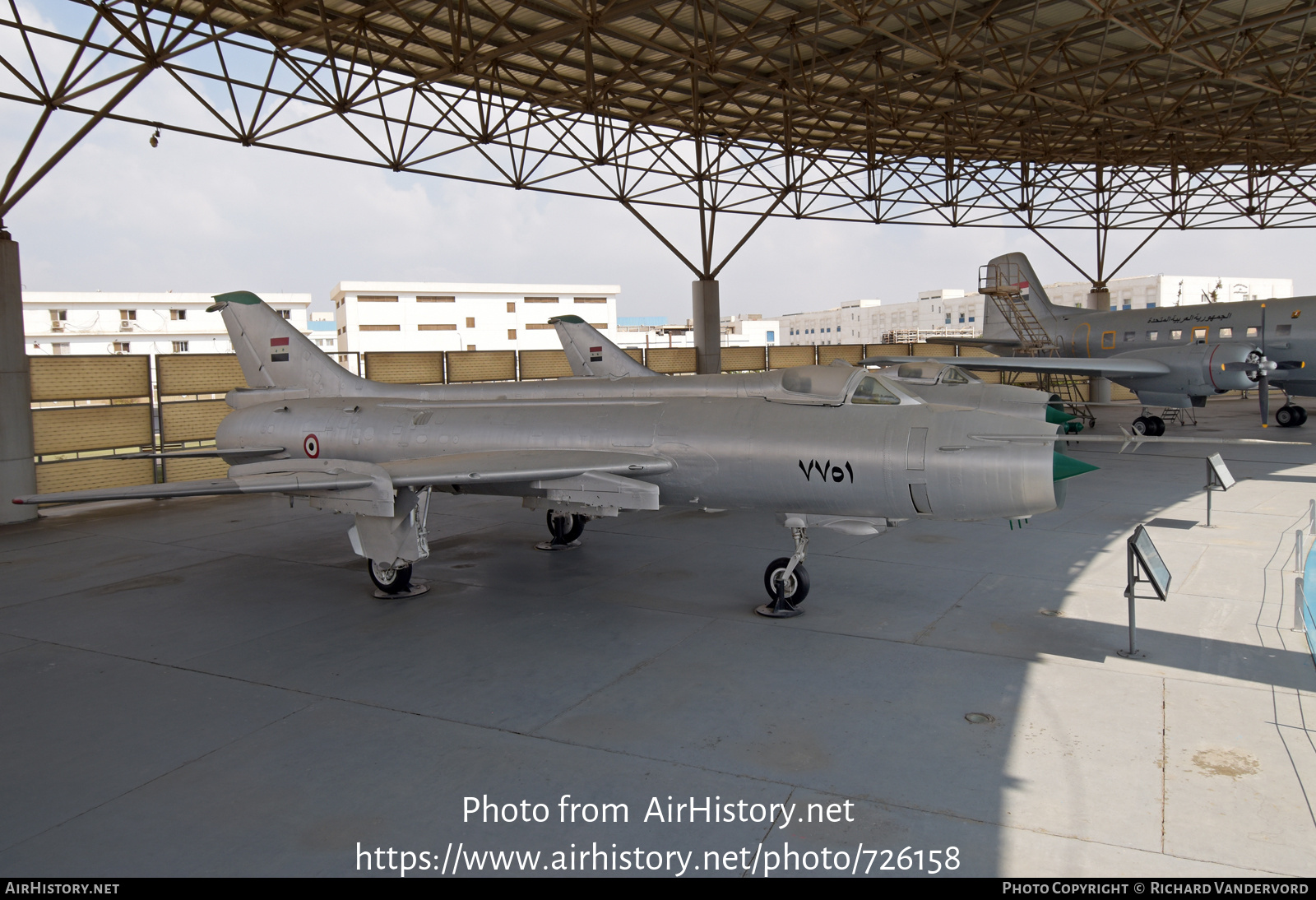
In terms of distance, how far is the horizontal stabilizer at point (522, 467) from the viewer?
7.54 meters

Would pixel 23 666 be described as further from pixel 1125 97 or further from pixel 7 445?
pixel 1125 97

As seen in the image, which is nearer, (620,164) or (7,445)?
(7,445)

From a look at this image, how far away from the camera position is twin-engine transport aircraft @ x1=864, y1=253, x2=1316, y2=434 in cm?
2044

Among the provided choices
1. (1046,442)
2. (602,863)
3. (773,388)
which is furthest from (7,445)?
(1046,442)

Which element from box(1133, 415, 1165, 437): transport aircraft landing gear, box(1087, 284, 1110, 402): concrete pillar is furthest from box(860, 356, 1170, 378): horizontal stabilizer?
box(1087, 284, 1110, 402): concrete pillar

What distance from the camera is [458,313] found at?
182 feet

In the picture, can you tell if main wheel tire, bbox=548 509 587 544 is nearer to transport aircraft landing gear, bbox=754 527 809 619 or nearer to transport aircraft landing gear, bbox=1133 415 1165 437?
transport aircraft landing gear, bbox=754 527 809 619

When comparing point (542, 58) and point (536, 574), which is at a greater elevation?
point (542, 58)

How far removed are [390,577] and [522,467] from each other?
1988 mm

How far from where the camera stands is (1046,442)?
6445 mm

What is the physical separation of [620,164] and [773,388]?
52.5 feet

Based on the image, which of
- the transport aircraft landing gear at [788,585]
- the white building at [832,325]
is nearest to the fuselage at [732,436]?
the transport aircraft landing gear at [788,585]

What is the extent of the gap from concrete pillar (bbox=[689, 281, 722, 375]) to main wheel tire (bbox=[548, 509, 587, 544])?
12376 millimetres

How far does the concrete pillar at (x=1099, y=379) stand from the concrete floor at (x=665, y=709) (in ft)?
77.4
